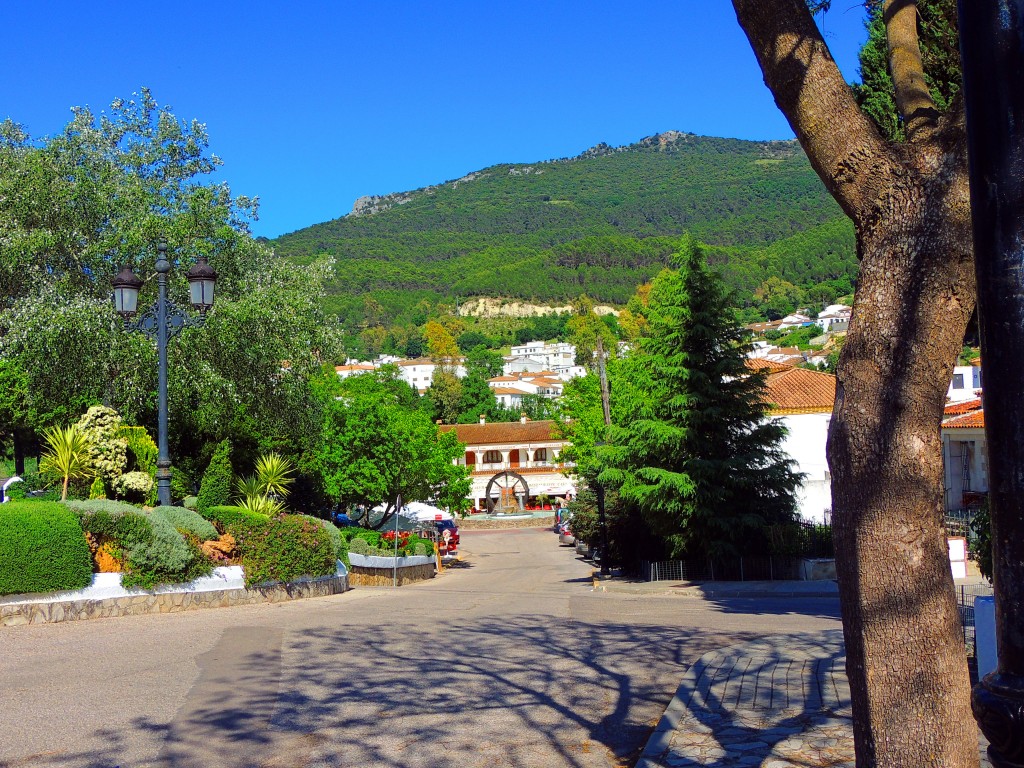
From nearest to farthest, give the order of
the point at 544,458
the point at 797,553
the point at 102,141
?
the point at 797,553, the point at 102,141, the point at 544,458

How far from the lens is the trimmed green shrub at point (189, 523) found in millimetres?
14008

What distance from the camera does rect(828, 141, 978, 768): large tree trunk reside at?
3.81 m

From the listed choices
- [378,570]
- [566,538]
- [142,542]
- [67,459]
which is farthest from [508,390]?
[142,542]

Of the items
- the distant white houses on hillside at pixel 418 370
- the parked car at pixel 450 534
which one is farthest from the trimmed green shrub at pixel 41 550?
the distant white houses on hillside at pixel 418 370

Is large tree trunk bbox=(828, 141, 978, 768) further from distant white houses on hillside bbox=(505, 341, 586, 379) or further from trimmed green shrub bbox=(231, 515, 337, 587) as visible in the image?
distant white houses on hillside bbox=(505, 341, 586, 379)

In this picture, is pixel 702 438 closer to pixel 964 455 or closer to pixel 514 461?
pixel 964 455

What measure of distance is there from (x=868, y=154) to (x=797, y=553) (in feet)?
62.7

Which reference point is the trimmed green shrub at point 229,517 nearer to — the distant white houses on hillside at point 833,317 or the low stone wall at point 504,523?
the low stone wall at point 504,523

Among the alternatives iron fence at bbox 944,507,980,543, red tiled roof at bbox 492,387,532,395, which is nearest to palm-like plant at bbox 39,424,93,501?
iron fence at bbox 944,507,980,543

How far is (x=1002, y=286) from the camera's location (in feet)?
7.34

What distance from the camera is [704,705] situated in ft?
24.4

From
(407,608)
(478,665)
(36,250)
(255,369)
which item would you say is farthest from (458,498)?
(478,665)

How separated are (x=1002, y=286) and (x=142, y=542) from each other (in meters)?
12.5

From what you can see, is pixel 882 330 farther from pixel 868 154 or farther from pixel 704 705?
pixel 704 705
